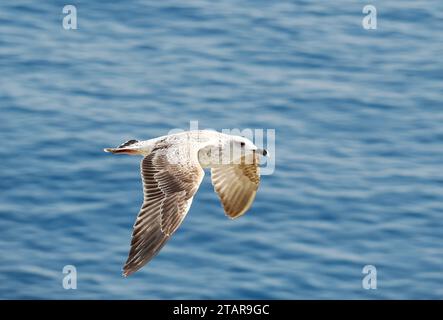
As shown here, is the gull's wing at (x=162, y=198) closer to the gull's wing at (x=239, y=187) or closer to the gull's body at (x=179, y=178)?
the gull's body at (x=179, y=178)

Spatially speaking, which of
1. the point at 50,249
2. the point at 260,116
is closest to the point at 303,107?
the point at 260,116

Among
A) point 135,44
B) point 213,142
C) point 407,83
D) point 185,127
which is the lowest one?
point 213,142

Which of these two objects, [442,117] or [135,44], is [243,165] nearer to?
[442,117]

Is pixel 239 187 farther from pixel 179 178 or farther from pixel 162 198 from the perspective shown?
pixel 162 198

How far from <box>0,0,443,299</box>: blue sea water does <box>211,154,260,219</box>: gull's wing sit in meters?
3.01

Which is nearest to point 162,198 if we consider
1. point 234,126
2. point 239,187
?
point 239,187

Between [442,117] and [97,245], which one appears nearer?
[97,245]

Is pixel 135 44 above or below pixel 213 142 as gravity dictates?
above

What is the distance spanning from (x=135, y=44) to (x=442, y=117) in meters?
5.77

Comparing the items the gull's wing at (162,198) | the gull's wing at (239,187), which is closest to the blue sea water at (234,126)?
the gull's wing at (239,187)

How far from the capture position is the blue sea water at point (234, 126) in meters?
16.6

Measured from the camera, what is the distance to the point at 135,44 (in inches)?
848

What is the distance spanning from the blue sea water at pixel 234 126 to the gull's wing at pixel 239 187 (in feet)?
9.87

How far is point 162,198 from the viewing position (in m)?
11.8
